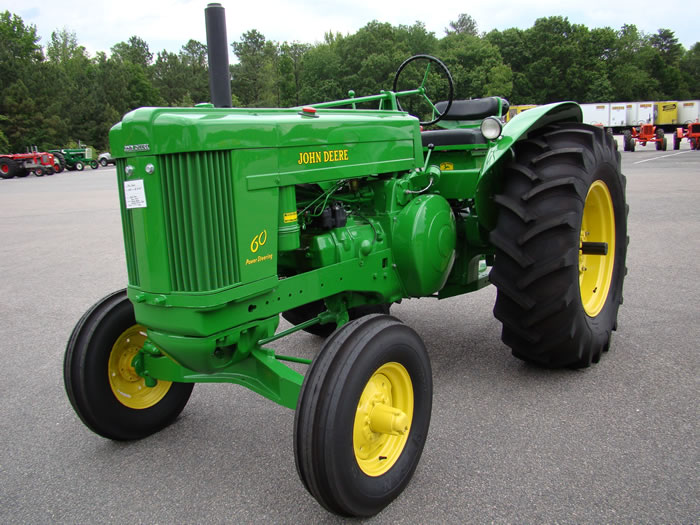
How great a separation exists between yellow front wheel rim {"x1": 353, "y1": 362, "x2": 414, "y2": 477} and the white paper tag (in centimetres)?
109

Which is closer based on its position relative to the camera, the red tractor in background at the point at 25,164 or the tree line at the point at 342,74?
the red tractor in background at the point at 25,164

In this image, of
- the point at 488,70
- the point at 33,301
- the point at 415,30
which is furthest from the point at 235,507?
the point at 415,30

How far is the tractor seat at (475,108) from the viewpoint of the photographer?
13.9ft

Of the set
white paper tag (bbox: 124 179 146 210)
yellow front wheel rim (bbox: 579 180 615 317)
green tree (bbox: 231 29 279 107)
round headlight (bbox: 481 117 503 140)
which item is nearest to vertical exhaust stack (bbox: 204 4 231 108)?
white paper tag (bbox: 124 179 146 210)

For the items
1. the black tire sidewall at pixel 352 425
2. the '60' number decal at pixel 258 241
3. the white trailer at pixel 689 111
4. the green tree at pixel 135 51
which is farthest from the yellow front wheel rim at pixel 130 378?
the green tree at pixel 135 51

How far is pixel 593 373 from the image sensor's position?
324cm

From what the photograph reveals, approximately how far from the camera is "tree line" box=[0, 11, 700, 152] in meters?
43.9

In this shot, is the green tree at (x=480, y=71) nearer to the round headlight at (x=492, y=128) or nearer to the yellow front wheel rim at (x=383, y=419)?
the round headlight at (x=492, y=128)

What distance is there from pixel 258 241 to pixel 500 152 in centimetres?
146

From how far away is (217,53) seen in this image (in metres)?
3.28

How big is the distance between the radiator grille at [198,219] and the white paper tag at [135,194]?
0.29ft

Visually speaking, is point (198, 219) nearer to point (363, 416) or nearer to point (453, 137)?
point (363, 416)

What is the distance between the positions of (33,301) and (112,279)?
0.85 metres

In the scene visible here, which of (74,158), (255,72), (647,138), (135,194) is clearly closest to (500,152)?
(135,194)
